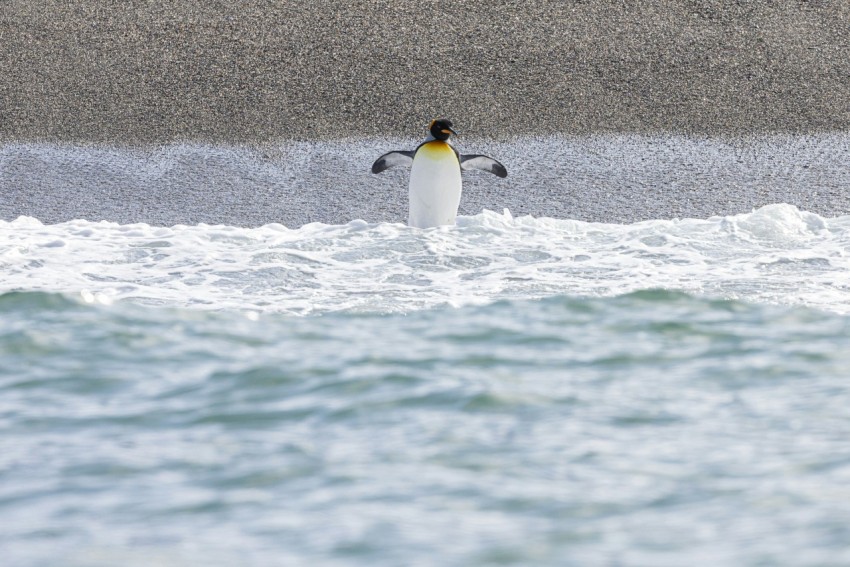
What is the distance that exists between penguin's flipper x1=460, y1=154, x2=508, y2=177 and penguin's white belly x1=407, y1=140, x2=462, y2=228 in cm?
26

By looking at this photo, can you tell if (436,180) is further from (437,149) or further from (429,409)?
(429,409)

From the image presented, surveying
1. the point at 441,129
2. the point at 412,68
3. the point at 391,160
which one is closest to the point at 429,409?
the point at 441,129

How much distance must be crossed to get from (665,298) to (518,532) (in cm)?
286

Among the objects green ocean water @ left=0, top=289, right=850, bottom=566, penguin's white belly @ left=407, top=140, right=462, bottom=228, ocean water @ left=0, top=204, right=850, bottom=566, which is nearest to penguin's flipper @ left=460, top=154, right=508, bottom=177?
penguin's white belly @ left=407, top=140, right=462, bottom=228

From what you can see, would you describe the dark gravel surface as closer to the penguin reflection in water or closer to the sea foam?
the penguin reflection in water

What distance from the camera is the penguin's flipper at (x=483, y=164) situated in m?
8.21

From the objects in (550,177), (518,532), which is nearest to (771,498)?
(518,532)

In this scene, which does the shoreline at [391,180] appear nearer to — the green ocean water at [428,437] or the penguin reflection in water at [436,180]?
the penguin reflection in water at [436,180]

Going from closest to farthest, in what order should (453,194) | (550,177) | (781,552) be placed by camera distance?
(781,552), (453,194), (550,177)

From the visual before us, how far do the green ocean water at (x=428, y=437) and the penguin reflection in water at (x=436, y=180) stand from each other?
261cm

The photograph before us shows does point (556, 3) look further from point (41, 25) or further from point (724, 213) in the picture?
point (41, 25)

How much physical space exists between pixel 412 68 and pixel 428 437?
7286 millimetres

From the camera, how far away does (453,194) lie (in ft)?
26.3

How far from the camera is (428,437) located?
3648mm
